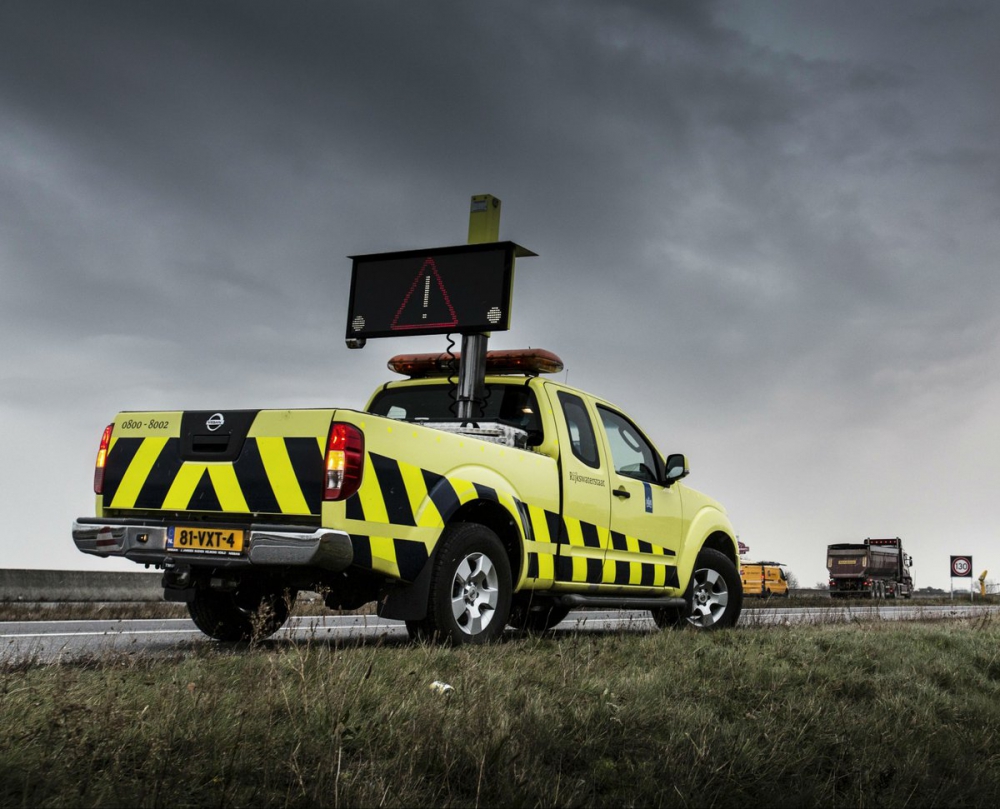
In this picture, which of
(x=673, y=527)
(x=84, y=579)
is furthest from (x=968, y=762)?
(x=84, y=579)

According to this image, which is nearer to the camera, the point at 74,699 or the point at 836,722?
the point at 74,699

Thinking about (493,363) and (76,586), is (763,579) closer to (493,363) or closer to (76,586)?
(76,586)

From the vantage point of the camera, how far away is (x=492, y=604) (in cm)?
717

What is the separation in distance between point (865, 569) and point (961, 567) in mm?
5545

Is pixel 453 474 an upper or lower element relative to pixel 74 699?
upper

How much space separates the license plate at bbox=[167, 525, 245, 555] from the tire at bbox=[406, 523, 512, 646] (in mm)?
1242

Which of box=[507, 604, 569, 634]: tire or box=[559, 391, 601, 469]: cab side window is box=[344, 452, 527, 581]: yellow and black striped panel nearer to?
box=[507, 604, 569, 634]: tire

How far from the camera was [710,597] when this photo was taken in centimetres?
1011

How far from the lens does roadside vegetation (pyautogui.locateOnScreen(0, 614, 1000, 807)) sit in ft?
10.1

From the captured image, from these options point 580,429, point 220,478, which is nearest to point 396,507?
point 220,478

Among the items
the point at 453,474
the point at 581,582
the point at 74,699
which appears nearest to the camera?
the point at 74,699

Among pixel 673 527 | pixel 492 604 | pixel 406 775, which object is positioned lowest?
pixel 406 775

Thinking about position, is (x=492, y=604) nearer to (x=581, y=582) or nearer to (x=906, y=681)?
(x=581, y=582)

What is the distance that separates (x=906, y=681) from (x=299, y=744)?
13.6ft
